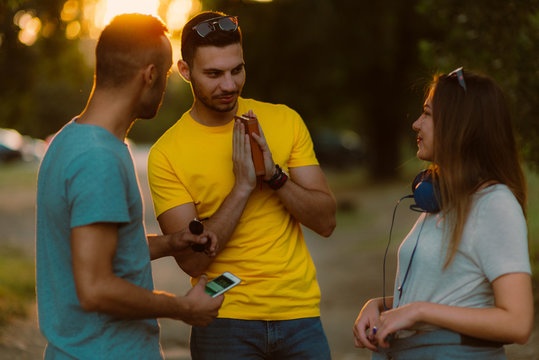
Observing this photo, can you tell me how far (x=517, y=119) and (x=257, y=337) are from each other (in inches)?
159

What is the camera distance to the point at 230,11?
17062mm

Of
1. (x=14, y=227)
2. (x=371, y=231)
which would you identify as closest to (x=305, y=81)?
(x=371, y=231)

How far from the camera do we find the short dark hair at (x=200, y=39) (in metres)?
3.26

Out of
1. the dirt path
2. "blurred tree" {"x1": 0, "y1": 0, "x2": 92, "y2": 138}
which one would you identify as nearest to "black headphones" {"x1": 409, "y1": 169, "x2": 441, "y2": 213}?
"blurred tree" {"x1": 0, "y1": 0, "x2": 92, "y2": 138}

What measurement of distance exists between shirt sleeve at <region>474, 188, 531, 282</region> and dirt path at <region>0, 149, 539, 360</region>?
4.51m

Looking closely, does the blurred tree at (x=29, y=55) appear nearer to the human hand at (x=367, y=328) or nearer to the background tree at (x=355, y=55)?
the background tree at (x=355, y=55)

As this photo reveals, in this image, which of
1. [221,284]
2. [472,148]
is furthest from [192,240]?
[472,148]

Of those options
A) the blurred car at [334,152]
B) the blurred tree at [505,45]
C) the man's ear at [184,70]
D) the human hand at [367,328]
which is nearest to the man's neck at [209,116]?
the man's ear at [184,70]

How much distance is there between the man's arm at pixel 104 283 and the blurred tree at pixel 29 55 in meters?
1.89

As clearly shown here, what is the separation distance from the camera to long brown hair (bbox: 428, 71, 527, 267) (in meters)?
2.53

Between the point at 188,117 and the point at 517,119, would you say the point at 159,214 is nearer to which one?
the point at 188,117

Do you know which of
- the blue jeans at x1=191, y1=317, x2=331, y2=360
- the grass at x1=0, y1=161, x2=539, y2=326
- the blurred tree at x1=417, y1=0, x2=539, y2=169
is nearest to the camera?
the blue jeans at x1=191, y1=317, x2=331, y2=360

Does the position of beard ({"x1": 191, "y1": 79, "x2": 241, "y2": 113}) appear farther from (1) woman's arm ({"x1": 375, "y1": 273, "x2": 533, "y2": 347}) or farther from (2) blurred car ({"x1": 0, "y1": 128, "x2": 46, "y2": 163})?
(2) blurred car ({"x1": 0, "y1": 128, "x2": 46, "y2": 163})

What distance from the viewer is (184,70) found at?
3.40m
